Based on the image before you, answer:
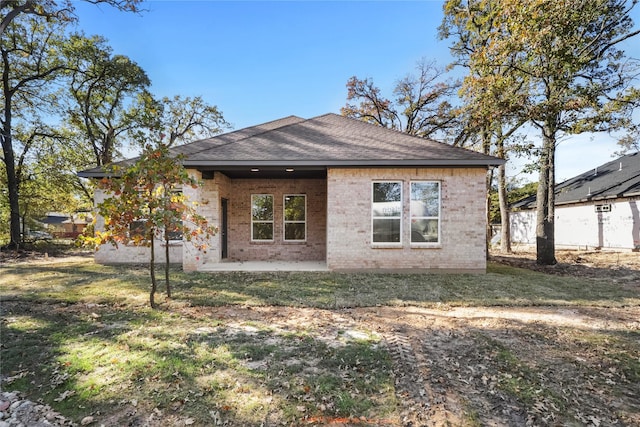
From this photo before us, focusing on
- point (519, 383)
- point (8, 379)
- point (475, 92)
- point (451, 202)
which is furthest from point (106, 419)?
point (475, 92)

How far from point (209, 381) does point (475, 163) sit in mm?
8455

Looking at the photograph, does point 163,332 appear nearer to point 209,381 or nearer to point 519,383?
point 209,381

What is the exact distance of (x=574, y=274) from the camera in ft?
32.8

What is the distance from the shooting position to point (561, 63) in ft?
31.8

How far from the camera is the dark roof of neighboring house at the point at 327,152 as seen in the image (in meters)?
8.98

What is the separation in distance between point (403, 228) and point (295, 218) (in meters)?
4.28

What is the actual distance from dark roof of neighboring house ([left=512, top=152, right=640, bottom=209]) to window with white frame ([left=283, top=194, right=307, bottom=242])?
13149 mm

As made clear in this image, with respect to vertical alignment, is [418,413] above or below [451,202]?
below

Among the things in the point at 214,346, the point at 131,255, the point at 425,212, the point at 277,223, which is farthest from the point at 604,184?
the point at 131,255

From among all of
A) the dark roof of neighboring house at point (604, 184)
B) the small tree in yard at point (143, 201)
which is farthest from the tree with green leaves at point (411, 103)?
the small tree in yard at point (143, 201)

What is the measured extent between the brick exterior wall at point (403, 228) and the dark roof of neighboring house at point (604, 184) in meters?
10.2

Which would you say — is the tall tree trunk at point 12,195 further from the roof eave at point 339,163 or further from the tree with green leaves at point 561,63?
the tree with green leaves at point 561,63

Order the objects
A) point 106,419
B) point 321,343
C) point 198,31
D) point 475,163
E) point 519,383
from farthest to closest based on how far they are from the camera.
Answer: point 198,31 < point 475,163 < point 321,343 < point 519,383 < point 106,419

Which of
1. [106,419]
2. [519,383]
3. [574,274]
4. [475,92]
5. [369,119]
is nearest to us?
[106,419]
